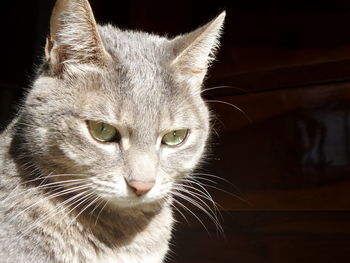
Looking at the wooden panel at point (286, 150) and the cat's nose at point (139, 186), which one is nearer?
the cat's nose at point (139, 186)

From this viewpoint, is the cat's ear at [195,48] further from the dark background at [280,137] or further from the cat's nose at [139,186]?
the dark background at [280,137]

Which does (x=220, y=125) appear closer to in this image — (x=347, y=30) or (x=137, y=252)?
(x=347, y=30)

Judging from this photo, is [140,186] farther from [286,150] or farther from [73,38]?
[286,150]

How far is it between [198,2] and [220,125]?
1.76 feet

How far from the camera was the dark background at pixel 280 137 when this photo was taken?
150cm

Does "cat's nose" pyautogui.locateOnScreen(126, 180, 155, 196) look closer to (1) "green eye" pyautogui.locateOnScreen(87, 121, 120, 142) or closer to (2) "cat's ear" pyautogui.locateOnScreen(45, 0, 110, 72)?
(1) "green eye" pyautogui.locateOnScreen(87, 121, 120, 142)

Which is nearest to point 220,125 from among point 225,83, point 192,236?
point 225,83

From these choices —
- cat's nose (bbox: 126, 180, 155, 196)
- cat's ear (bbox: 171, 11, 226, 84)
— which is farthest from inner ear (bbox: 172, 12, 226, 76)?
cat's nose (bbox: 126, 180, 155, 196)

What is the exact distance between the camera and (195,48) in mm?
1144

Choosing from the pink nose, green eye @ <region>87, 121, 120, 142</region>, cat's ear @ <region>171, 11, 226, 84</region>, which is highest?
cat's ear @ <region>171, 11, 226, 84</region>

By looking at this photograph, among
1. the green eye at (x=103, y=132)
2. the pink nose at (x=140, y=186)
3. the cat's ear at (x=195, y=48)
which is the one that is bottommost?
the pink nose at (x=140, y=186)

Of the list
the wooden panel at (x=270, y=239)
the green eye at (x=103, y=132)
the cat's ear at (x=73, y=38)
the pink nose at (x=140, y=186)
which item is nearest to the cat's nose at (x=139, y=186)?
the pink nose at (x=140, y=186)

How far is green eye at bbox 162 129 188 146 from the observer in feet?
3.65

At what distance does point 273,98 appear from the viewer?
5.26 feet
